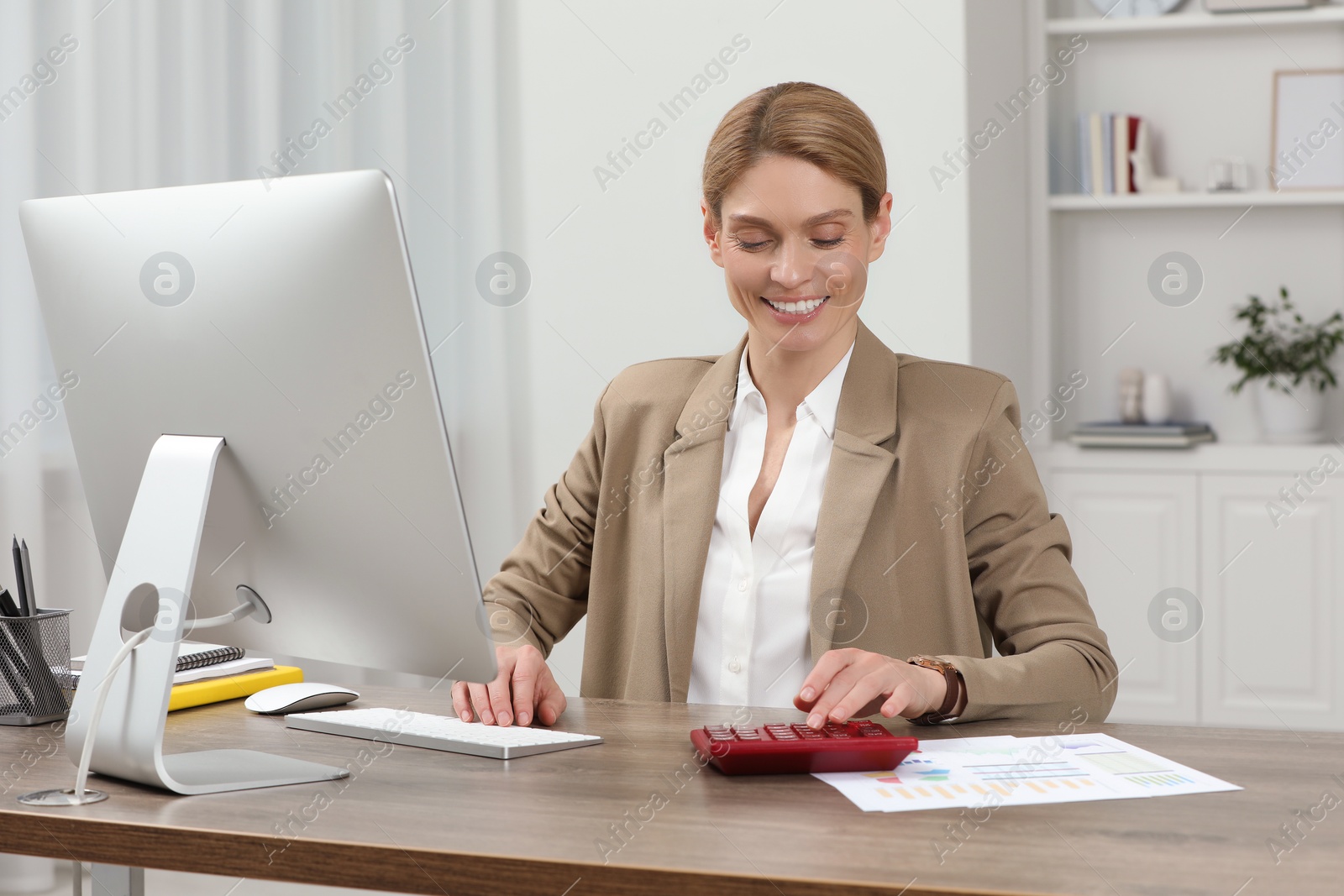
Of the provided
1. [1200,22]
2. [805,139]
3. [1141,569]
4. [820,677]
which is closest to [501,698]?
[820,677]

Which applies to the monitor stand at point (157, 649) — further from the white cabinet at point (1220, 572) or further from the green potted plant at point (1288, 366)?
the green potted plant at point (1288, 366)

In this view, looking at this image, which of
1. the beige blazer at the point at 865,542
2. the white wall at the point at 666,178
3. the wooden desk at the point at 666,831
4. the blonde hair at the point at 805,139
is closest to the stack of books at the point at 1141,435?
the white wall at the point at 666,178

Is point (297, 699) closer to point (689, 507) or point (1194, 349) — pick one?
point (689, 507)

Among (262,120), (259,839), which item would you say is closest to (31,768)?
(259,839)

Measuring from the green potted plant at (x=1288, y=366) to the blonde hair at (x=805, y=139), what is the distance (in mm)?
2503

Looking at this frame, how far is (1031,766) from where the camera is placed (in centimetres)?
107

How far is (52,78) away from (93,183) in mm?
216

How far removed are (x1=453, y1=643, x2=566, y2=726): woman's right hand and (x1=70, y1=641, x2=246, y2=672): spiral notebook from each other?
1.08 feet

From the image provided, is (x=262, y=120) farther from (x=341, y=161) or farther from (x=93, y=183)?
(x=93, y=183)

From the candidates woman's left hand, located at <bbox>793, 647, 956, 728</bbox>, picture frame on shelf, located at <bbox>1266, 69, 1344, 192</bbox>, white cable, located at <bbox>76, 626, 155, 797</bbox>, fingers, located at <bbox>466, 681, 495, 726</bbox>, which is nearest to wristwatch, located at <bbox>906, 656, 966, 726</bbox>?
woman's left hand, located at <bbox>793, 647, 956, 728</bbox>

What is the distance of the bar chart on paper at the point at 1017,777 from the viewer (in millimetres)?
976

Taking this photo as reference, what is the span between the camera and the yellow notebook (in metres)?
1.38

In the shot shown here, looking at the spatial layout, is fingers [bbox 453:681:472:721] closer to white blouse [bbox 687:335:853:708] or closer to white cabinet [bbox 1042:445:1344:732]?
white blouse [bbox 687:335:853:708]

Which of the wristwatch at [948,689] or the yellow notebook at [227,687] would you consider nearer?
the wristwatch at [948,689]
